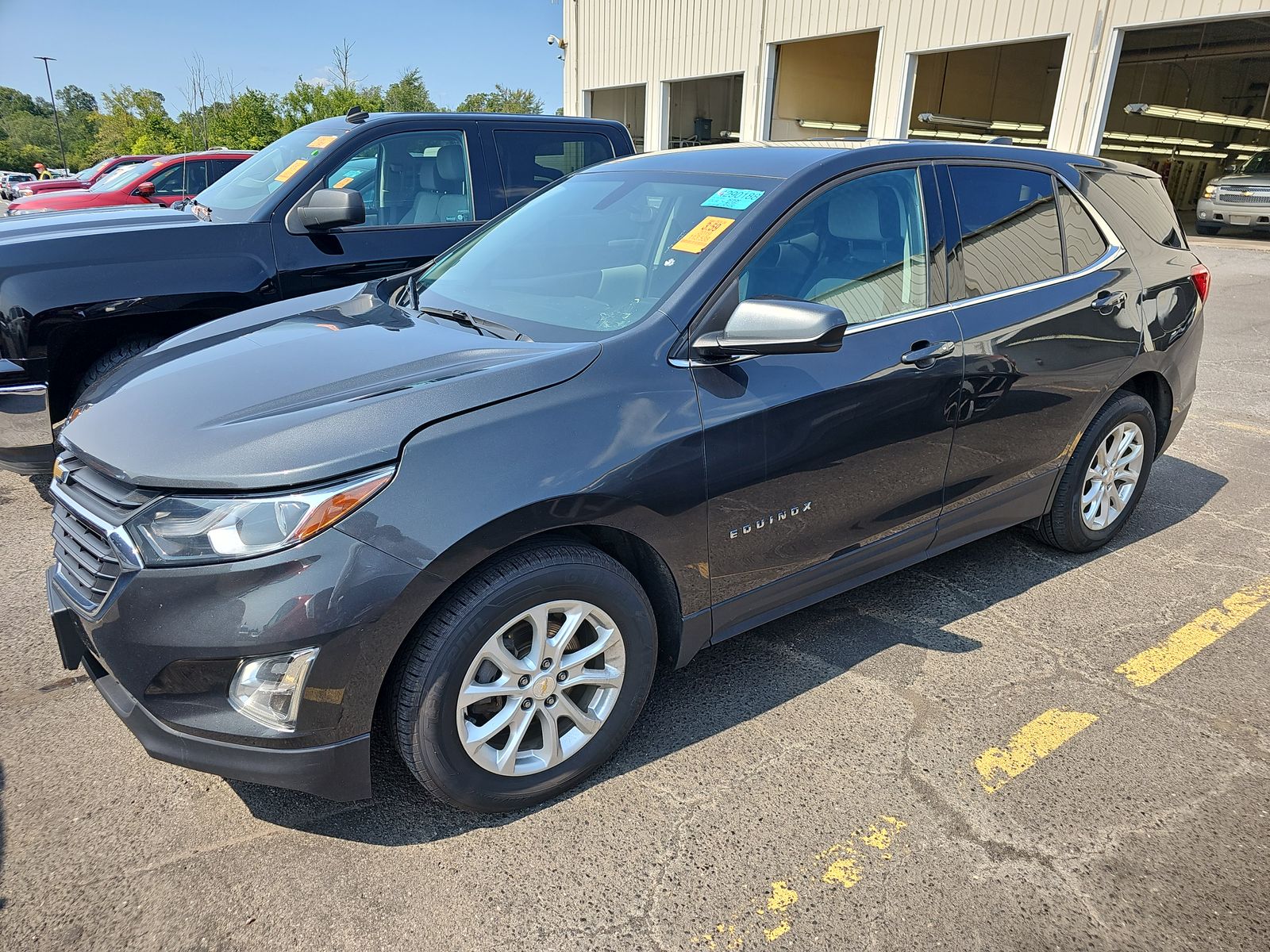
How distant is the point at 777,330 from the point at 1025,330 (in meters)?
1.44

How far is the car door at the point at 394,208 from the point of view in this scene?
188 inches

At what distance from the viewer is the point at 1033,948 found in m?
2.04

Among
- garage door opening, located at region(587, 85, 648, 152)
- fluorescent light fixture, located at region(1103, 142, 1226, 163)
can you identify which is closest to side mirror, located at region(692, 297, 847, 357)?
fluorescent light fixture, located at region(1103, 142, 1226, 163)

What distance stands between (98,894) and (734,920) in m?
1.53

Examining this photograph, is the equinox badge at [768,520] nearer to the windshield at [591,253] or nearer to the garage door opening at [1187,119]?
the windshield at [591,253]

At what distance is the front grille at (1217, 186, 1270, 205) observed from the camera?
17.4m

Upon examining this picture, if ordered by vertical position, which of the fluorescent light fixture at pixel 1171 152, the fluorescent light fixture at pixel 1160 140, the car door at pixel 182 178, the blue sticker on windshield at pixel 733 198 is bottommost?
the car door at pixel 182 178

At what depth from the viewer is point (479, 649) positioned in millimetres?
2180

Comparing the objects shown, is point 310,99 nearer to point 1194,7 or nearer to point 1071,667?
point 1194,7

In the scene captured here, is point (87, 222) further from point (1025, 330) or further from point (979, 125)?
point (979, 125)

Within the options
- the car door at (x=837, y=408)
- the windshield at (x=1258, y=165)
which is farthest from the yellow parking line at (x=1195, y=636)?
the windshield at (x=1258, y=165)

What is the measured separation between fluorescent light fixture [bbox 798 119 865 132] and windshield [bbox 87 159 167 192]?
1541 centimetres

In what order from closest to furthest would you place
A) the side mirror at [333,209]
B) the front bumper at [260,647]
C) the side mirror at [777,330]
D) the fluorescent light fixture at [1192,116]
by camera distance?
the front bumper at [260,647]
the side mirror at [777,330]
the side mirror at [333,209]
the fluorescent light fixture at [1192,116]

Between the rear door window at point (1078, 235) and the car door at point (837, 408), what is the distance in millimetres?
856
